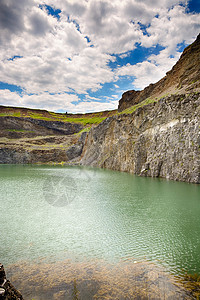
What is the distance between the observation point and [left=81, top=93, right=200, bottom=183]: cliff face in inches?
1078

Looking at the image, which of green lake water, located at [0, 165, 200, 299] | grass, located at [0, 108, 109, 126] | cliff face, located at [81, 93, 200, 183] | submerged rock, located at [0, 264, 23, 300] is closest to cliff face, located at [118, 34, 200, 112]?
cliff face, located at [81, 93, 200, 183]

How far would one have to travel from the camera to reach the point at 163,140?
110 feet

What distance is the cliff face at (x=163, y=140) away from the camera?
27389 mm

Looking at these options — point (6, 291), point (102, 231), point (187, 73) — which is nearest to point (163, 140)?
point (187, 73)

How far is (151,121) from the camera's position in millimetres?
39219

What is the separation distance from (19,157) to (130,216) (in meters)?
78.6

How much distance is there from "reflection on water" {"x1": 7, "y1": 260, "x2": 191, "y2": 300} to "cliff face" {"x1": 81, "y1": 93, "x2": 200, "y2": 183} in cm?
2188

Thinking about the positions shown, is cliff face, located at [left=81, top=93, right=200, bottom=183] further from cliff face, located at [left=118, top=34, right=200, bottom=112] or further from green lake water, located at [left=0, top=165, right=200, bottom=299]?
green lake water, located at [left=0, top=165, right=200, bottom=299]

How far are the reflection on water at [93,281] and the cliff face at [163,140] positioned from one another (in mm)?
21879

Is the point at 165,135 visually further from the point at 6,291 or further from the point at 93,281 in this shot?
the point at 6,291

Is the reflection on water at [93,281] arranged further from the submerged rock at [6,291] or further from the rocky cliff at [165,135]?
the rocky cliff at [165,135]

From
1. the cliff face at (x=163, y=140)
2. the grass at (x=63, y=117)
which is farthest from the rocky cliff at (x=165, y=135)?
the grass at (x=63, y=117)

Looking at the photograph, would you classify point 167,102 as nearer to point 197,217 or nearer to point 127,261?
point 197,217

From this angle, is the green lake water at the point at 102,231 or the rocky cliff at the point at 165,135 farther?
the rocky cliff at the point at 165,135
